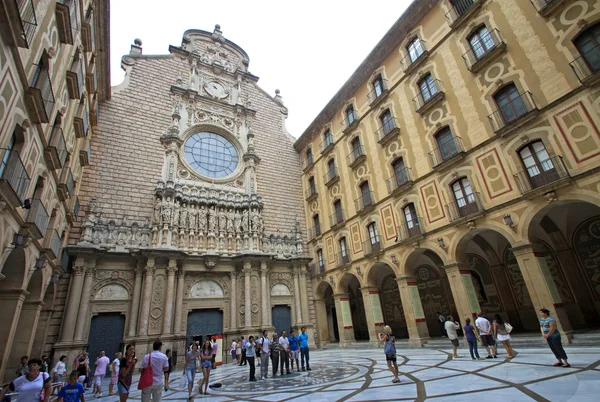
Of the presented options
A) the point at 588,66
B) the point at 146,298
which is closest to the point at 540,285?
the point at 588,66

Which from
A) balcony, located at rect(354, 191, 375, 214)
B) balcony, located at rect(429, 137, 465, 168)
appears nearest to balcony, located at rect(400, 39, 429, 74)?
balcony, located at rect(429, 137, 465, 168)

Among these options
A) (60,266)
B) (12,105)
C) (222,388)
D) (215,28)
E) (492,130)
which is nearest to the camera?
(12,105)

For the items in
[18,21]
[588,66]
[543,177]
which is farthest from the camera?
[543,177]

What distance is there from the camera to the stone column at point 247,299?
17266mm

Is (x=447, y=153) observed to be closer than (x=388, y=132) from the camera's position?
Yes

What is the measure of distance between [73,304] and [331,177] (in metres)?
15.8

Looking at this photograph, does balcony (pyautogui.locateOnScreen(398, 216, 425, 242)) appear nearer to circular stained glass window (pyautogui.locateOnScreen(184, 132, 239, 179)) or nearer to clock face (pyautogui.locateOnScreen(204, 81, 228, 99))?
circular stained glass window (pyautogui.locateOnScreen(184, 132, 239, 179))

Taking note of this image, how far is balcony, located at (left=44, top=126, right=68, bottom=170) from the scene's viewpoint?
9.42 metres

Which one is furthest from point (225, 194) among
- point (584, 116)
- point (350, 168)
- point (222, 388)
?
point (584, 116)

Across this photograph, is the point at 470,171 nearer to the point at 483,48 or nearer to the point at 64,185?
the point at 483,48

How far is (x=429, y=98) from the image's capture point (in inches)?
591

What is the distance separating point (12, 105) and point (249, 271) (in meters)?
13.6

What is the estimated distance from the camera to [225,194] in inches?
805

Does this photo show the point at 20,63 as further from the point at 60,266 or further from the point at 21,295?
the point at 60,266
